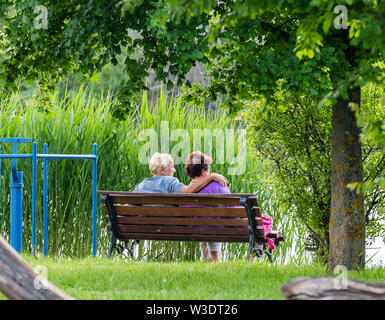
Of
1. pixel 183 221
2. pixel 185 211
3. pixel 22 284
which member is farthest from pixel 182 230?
pixel 22 284

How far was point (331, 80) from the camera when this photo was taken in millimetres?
6047

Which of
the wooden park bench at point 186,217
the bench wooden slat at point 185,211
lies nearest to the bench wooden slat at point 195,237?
the wooden park bench at point 186,217

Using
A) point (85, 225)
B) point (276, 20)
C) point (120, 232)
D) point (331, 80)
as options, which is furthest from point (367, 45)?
point (85, 225)

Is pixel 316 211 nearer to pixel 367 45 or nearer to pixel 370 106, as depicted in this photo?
pixel 370 106

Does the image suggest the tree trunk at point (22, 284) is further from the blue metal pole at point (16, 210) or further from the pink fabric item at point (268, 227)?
the pink fabric item at point (268, 227)

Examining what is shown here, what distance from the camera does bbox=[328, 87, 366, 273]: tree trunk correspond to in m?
5.93

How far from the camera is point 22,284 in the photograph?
3662 millimetres

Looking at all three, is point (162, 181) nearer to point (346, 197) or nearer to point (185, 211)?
point (185, 211)

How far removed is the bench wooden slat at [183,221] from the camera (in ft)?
22.4

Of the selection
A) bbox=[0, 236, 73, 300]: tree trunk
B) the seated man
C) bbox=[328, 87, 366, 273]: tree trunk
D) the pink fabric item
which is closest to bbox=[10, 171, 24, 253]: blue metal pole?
the seated man

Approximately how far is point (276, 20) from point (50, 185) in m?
3.86

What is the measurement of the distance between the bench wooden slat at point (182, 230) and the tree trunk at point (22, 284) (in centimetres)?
330

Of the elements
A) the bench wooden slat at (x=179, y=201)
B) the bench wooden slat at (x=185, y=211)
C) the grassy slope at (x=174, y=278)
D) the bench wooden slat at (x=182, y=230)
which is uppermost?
the bench wooden slat at (x=179, y=201)

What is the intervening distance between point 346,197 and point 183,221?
1.74 metres
